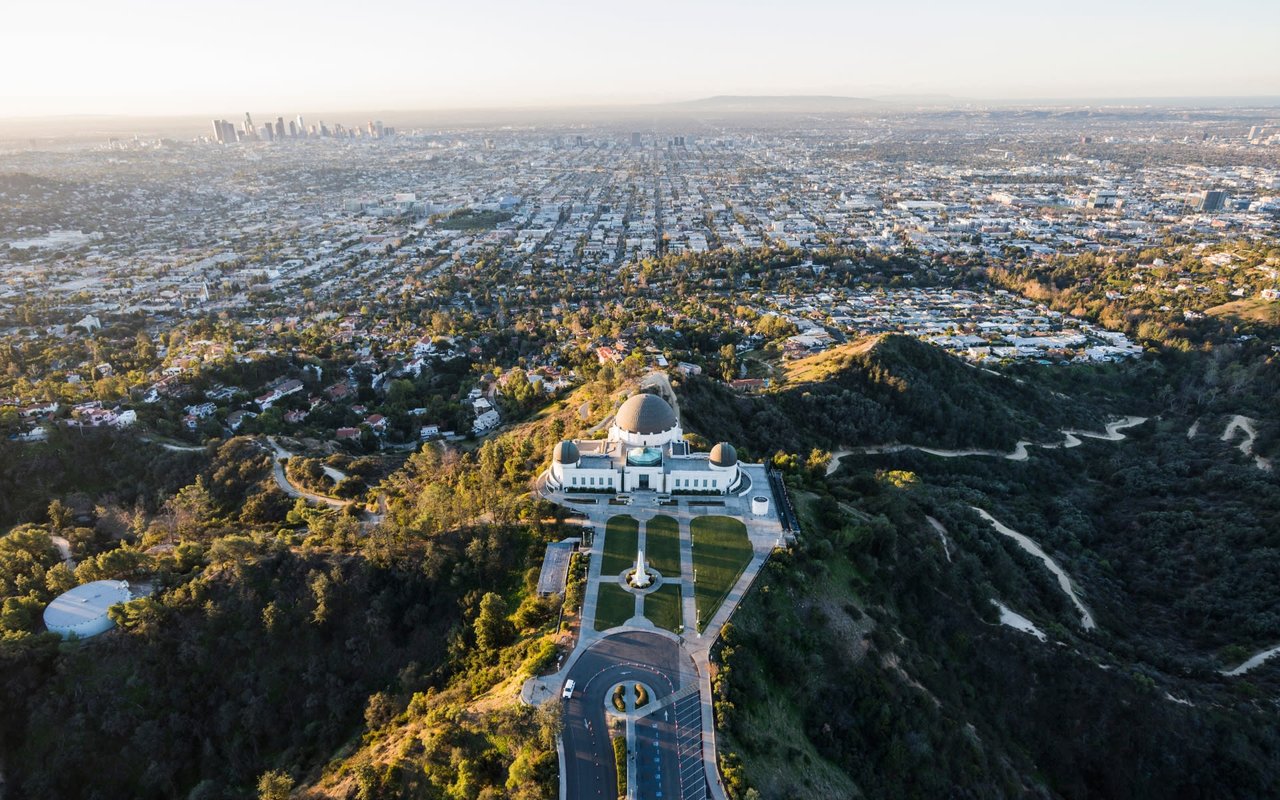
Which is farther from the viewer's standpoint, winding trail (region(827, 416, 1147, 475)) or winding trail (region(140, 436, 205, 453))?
winding trail (region(827, 416, 1147, 475))

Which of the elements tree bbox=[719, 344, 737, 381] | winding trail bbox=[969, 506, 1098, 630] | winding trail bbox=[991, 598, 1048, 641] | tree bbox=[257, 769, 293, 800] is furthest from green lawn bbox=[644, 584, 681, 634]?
tree bbox=[719, 344, 737, 381]

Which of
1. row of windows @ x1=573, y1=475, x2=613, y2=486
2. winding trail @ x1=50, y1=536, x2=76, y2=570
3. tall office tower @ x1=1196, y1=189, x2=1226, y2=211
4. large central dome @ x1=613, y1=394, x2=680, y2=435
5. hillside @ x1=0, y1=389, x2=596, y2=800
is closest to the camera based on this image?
hillside @ x1=0, y1=389, x2=596, y2=800

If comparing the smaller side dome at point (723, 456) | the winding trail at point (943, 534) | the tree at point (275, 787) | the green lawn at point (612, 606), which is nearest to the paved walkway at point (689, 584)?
the green lawn at point (612, 606)

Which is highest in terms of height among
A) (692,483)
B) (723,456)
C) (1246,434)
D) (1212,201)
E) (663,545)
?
(1212,201)

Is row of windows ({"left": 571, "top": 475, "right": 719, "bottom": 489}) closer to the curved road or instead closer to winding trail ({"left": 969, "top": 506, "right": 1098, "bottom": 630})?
the curved road

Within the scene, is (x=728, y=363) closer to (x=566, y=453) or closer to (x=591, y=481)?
(x=591, y=481)

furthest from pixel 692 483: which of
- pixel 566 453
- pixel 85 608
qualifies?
pixel 85 608

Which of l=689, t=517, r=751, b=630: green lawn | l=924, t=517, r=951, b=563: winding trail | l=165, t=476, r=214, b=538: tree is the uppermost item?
l=689, t=517, r=751, b=630: green lawn
